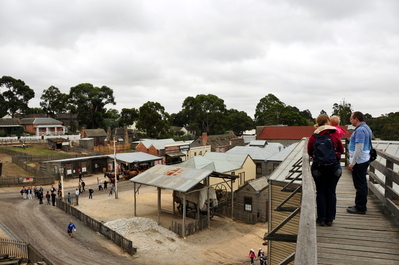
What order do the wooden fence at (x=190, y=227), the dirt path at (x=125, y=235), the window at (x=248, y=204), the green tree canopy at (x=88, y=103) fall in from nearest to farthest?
the dirt path at (x=125, y=235)
the wooden fence at (x=190, y=227)
the window at (x=248, y=204)
the green tree canopy at (x=88, y=103)

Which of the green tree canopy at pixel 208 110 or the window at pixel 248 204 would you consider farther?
the green tree canopy at pixel 208 110

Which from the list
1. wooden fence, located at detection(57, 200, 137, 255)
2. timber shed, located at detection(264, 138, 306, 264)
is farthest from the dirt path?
timber shed, located at detection(264, 138, 306, 264)

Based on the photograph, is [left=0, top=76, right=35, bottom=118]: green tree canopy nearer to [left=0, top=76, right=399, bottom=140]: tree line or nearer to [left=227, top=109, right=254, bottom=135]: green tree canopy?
[left=0, top=76, right=399, bottom=140]: tree line

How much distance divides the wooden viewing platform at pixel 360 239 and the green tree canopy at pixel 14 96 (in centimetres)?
9809

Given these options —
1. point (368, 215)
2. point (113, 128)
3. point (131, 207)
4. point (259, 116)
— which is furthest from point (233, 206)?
point (259, 116)

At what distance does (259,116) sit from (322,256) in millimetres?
103255

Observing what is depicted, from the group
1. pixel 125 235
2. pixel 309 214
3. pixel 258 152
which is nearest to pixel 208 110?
pixel 258 152

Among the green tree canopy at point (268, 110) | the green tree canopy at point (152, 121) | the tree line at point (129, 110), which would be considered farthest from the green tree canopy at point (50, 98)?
the green tree canopy at point (268, 110)

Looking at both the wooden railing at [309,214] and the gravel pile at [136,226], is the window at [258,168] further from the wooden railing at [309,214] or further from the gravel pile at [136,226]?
the wooden railing at [309,214]

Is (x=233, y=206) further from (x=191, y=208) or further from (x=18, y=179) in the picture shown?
(x=18, y=179)

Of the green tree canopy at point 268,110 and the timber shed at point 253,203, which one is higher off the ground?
the green tree canopy at point 268,110

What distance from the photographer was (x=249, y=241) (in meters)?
22.7

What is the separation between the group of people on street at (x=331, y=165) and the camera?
4984 mm

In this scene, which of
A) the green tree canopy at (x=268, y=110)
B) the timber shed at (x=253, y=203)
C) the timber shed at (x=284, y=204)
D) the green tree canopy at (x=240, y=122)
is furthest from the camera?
the green tree canopy at (x=240, y=122)
